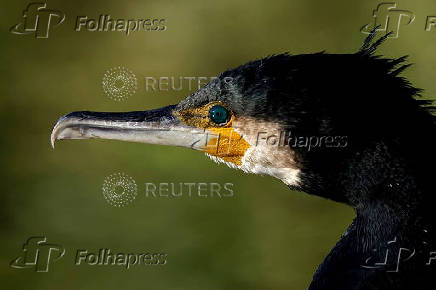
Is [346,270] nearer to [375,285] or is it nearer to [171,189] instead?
[375,285]

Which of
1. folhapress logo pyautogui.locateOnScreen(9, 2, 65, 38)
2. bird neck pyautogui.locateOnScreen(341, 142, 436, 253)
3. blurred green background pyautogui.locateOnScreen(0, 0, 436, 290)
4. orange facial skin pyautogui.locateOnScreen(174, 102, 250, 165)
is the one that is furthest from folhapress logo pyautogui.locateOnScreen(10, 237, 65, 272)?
bird neck pyautogui.locateOnScreen(341, 142, 436, 253)

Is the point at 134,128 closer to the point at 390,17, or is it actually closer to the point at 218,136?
the point at 218,136

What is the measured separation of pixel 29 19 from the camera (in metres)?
8.94

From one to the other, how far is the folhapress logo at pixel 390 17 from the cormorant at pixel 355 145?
182 inches

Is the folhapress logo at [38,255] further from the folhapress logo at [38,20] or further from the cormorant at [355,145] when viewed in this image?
the cormorant at [355,145]

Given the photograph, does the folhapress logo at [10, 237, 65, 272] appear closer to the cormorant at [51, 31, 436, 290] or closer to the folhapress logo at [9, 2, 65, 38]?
the folhapress logo at [9, 2, 65, 38]

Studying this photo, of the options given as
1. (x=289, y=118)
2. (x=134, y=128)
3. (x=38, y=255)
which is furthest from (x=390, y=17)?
(x=289, y=118)

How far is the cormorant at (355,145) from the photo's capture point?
3.20m

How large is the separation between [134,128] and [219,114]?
431 millimetres

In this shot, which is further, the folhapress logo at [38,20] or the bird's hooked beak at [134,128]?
the folhapress logo at [38,20]

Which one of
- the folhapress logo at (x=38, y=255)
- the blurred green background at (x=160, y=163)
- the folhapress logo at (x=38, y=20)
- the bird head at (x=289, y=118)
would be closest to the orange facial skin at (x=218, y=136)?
the bird head at (x=289, y=118)

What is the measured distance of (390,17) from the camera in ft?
27.5

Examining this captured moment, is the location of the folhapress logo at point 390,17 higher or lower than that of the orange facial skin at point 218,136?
higher

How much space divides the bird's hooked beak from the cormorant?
0.91 feet
